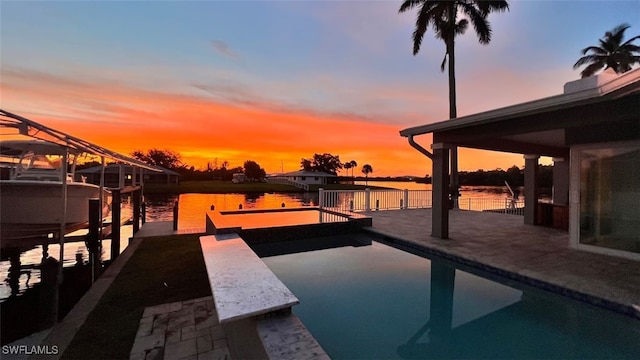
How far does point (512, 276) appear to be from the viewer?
4547 mm

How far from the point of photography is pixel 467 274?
197 inches

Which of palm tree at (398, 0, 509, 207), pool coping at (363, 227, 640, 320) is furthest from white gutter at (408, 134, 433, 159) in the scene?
palm tree at (398, 0, 509, 207)

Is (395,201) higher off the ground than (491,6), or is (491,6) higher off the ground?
(491,6)

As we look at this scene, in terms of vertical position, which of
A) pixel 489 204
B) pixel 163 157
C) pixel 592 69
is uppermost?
pixel 592 69

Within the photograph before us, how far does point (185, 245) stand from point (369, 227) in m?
4.82

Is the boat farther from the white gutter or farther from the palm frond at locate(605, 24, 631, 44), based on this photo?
the palm frond at locate(605, 24, 631, 44)

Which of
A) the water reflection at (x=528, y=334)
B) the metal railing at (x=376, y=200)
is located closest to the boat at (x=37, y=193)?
the water reflection at (x=528, y=334)

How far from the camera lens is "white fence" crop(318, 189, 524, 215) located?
11773 millimetres

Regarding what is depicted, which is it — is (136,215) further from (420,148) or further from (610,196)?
(610,196)

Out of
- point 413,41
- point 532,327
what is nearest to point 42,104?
point 532,327

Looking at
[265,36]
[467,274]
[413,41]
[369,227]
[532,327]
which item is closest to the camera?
[532,327]

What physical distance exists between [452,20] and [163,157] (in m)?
53.7

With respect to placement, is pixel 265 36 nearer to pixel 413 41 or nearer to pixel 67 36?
pixel 67 36

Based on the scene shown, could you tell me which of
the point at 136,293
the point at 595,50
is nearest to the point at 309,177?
the point at 595,50
